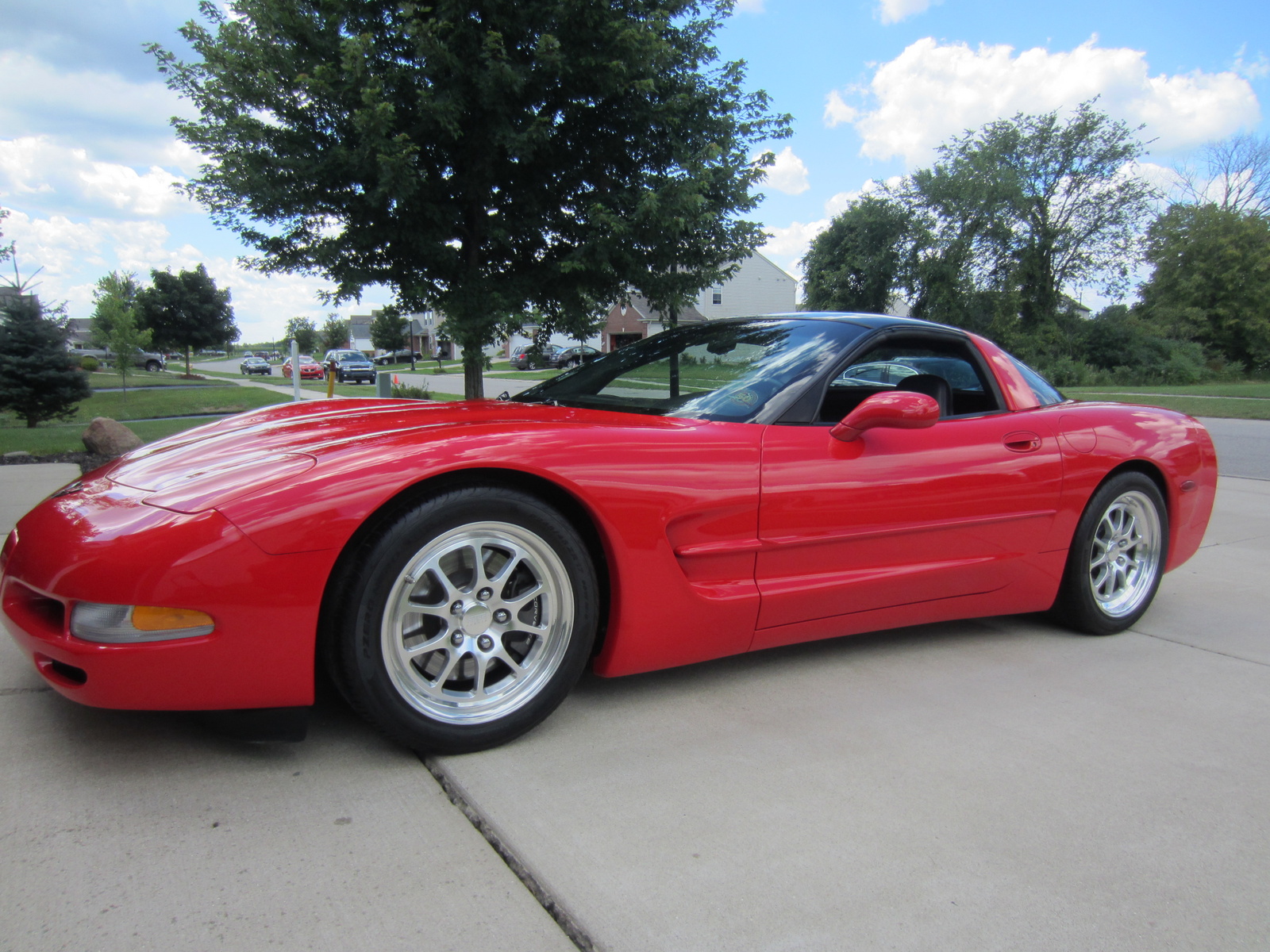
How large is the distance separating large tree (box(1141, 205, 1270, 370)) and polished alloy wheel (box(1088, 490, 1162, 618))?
142 ft

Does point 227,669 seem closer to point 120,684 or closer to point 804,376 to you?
point 120,684

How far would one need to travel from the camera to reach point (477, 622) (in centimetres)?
210

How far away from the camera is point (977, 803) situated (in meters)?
1.97

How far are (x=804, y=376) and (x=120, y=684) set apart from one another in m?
2.06

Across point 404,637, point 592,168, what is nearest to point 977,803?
point 404,637

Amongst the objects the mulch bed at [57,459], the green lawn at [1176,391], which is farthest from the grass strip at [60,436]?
the green lawn at [1176,391]

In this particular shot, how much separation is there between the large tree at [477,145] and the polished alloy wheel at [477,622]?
5.47 meters

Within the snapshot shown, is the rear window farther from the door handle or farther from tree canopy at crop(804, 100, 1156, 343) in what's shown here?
tree canopy at crop(804, 100, 1156, 343)

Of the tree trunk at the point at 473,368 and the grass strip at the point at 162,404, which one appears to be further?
the grass strip at the point at 162,404

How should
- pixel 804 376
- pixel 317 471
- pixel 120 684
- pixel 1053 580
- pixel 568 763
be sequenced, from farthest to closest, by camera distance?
pixel 1053 580 → pixel 804 376 → pixel 568 763 → pixel 317 471 → pixel 120 684

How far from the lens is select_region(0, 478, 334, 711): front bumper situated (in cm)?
174

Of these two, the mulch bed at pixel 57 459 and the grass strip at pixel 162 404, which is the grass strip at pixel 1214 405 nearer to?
the mulch bed at pixel 57 459

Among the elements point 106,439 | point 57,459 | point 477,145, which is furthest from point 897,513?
point 57,459

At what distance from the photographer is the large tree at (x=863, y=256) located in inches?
1679
